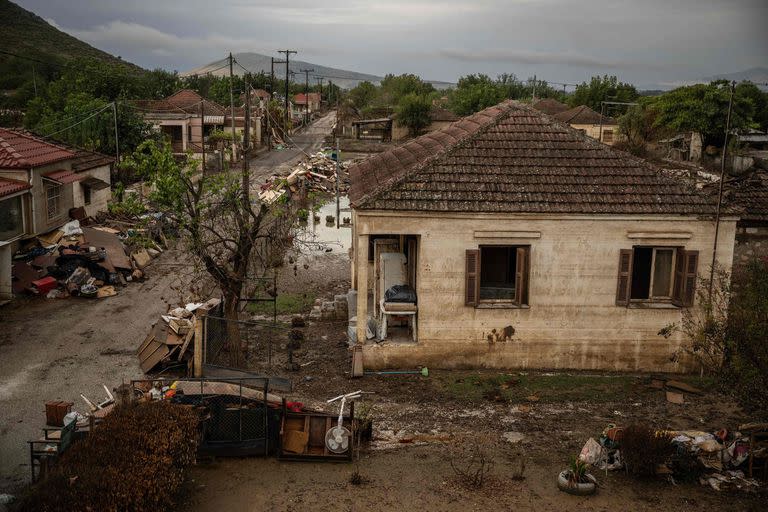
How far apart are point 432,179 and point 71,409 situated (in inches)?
339

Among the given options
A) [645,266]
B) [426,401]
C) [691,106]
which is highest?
[691,106]

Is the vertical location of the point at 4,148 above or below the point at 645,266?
above

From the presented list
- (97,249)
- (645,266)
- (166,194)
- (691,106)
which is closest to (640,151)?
(691,106)

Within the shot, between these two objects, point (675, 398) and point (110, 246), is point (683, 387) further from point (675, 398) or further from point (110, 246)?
point (110, 246)

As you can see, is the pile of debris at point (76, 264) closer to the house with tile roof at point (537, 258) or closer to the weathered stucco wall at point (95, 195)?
the weathered stucco wall at point (95, 195)

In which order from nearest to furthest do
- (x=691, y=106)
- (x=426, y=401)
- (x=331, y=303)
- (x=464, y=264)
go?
(x=426, y=401) → (x=464, y=264) → (x=331, y=303) → (x=691, y=106)

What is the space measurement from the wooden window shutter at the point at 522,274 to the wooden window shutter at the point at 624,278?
201 cm

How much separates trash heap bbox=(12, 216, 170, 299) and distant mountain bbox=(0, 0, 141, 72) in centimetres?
7777

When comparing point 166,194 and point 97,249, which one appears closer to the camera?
point 166,194

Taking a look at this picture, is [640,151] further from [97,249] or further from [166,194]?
[166,194]

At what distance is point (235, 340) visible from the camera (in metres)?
15.2

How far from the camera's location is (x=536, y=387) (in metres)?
14.6


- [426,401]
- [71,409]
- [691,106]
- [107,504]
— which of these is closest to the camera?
[107,504]

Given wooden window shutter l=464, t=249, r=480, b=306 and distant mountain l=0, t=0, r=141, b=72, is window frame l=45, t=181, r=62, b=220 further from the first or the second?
distant mountain l=0, t=0, r=141, b=72
